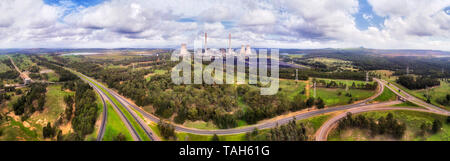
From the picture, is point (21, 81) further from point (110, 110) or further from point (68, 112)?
point (110, 110)

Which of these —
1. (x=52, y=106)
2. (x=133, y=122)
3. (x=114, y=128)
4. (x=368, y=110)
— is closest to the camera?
(x=114, y=128)

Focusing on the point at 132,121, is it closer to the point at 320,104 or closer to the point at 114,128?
the point at 114,128

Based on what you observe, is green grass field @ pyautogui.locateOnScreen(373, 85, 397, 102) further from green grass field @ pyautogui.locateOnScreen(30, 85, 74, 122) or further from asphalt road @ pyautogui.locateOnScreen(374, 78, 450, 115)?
green grass field @ pyautogui.locateOnScreen(30, 85, 74, 122)

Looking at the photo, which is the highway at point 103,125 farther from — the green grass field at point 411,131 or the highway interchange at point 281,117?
the green grass field at point 411,131

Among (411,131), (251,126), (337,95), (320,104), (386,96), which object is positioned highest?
(337,95)

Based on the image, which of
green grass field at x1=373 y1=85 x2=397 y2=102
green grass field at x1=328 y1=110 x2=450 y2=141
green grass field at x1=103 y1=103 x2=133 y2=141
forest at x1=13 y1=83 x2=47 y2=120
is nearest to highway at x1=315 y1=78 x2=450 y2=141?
green grass field at x1=328 y1=110 x2=450 y2=141

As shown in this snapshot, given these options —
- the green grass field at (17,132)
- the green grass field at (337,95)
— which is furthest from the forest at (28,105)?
the green grass field at (337,95)

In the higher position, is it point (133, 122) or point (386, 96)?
point (386, 96)

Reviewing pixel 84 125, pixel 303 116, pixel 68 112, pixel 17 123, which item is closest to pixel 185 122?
pixel 84 125

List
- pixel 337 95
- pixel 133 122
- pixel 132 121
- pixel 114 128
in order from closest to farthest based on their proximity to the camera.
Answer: pixel 114 128
pixel 133 122
pixel 132 121
pixel 337 95

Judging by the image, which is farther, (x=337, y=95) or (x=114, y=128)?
(x=337, y=95)

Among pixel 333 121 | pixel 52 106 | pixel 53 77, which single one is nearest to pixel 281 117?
pixel 333 121
